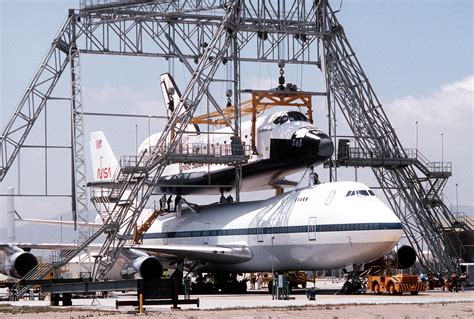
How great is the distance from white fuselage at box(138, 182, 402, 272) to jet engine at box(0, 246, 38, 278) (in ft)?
35.0

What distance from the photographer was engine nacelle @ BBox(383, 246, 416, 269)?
194ft

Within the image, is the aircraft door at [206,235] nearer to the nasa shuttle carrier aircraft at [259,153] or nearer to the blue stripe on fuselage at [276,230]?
the blue stripe on fuselage at [276,230]

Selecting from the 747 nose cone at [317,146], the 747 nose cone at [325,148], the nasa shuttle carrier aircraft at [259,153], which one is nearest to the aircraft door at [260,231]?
the nasa shuttle carrier aircraft at [259,153]

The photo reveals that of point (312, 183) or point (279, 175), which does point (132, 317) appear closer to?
point (312, 183)

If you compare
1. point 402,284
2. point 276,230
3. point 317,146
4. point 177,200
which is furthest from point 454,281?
point 177,200

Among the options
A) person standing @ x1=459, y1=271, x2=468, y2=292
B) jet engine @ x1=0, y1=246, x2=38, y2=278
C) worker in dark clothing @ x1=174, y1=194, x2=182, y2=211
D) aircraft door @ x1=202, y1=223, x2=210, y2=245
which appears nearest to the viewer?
person standing @ x1=459, y1=271, x2=468, y2=292

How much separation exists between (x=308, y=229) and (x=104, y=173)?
28.1 m

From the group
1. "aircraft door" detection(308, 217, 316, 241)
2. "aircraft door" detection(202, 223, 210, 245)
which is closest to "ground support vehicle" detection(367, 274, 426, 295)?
"aircraft door" detection(308, 217, 316, 241)

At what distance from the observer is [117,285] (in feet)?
141

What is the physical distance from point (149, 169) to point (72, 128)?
5290 mm

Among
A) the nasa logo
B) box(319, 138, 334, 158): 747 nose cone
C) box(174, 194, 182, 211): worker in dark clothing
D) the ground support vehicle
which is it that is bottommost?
the ground support vehicle

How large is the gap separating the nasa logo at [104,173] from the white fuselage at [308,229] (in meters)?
15.4

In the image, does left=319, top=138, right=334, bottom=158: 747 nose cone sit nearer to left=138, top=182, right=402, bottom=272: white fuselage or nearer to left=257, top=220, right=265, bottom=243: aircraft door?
left=138, top=182, right=402, bottom=272: white fuselage

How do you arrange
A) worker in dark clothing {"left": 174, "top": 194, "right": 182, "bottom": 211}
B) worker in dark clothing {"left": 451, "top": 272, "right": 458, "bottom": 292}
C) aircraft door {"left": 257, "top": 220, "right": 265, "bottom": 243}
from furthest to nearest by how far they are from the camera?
1. worker in dark clothing {"left": 174, "top": 194, "right": 182, "bottom": 211}
2. aircraft door {"left": 257, "top": 220, "right": 265, "bottom": 243}
3. worker in dark clothing {"left": 451, "top": 272, "right": 458, "bottom": 292}
